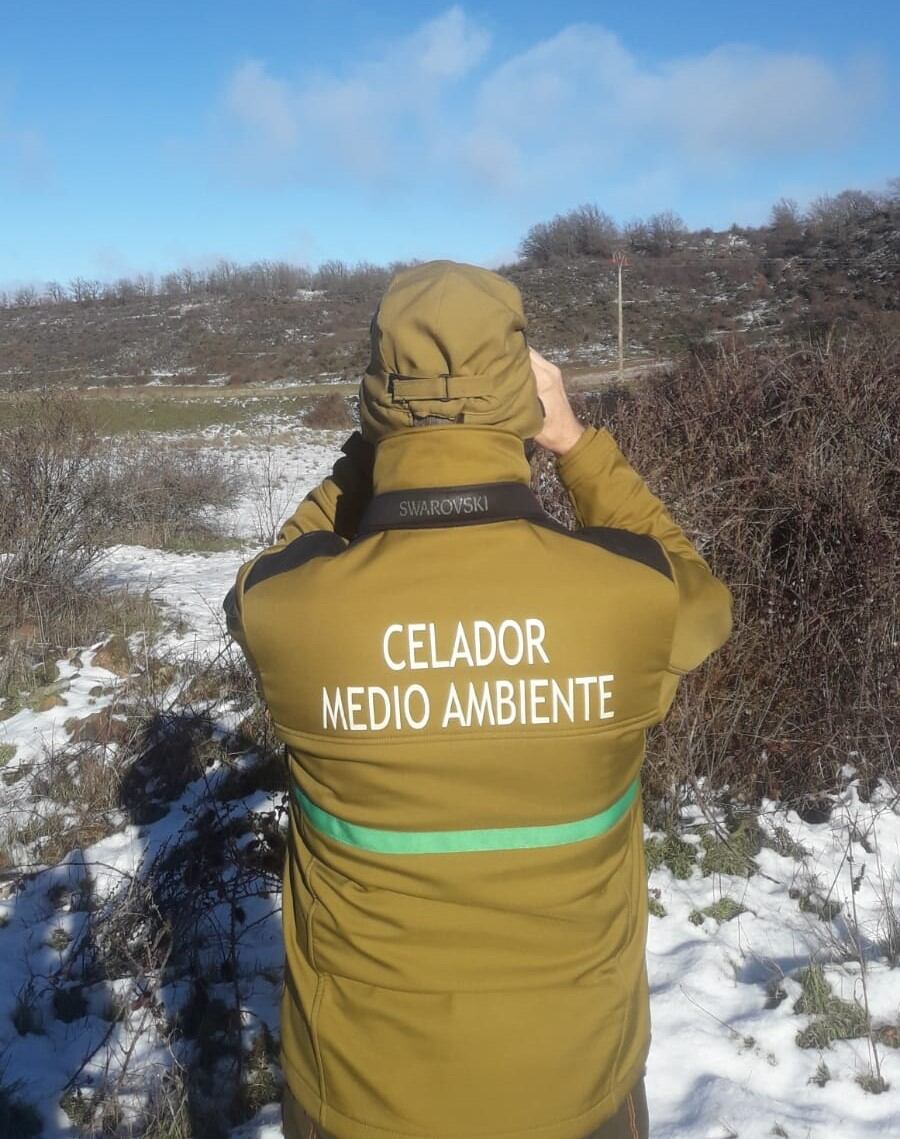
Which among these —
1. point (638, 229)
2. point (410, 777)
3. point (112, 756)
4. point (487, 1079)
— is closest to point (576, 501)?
point (410, 777)

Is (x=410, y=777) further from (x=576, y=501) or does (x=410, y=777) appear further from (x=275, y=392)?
(x=275, y=392)

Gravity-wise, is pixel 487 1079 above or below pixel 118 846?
above

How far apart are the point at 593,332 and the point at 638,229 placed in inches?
999

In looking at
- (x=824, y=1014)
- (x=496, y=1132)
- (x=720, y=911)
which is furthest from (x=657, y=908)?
(x=496, y=1132)

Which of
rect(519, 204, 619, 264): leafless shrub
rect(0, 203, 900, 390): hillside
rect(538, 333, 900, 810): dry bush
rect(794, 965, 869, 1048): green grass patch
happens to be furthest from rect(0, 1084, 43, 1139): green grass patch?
rect(519, 204, 619, 264): leafless shrub

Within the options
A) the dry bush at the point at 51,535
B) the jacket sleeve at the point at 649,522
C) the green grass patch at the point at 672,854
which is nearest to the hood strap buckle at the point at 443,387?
the jacket sleeve at the point at 649,522

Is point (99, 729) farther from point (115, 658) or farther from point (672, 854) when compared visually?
point (672, 854)

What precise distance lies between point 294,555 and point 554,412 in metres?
0.48

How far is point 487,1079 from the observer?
1187 millimetres

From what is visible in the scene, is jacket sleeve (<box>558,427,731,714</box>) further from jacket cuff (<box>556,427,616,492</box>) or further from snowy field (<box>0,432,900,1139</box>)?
snowy field (<box>0,432,900,1139</box>)

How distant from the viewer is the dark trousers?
1298mm

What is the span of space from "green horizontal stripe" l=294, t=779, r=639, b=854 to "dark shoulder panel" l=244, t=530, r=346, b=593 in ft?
1.10

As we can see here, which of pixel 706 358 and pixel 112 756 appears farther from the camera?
pixel 706 358

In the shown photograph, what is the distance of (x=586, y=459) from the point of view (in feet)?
4.84
